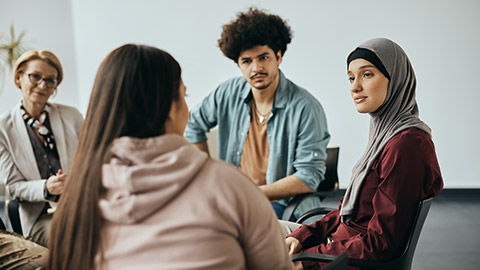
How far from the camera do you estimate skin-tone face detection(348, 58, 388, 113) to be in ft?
5.72

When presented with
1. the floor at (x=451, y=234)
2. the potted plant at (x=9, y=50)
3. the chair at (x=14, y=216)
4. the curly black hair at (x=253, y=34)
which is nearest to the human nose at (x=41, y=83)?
the chair at (x=14, y=216)

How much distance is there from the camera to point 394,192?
1562 mm

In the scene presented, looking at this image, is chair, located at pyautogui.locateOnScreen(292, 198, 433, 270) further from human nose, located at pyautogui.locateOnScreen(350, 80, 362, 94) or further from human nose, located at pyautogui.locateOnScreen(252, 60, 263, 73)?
human nose, located at pyautogui.locateOnScreen(252, 60, 263, 73)

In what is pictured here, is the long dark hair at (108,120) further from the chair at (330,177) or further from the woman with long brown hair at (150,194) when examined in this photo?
the chair at (330,177)

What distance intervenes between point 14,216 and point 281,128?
1.64 metres

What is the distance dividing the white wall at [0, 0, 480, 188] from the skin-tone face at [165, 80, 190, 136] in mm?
3792

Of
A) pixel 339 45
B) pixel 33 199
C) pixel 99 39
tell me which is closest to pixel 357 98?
pixel 33 199

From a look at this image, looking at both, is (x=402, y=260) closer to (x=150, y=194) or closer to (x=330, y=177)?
(x=150, y=194)

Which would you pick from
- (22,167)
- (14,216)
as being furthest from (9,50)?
(14,216)

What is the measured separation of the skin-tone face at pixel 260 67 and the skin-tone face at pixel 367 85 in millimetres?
961

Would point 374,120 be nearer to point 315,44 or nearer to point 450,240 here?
point 450,240

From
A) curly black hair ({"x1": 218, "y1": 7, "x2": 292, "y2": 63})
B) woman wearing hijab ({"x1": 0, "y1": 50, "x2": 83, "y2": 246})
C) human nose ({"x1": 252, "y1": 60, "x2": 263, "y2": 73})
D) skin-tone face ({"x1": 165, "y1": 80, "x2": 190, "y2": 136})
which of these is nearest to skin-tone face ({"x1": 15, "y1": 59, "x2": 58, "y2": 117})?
woman wearing hijab ({"x1": 0, "y1": 50, "x2": 83, "y2": 246})

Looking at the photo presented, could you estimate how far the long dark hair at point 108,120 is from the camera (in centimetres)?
105

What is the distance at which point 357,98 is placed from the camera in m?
1.79
